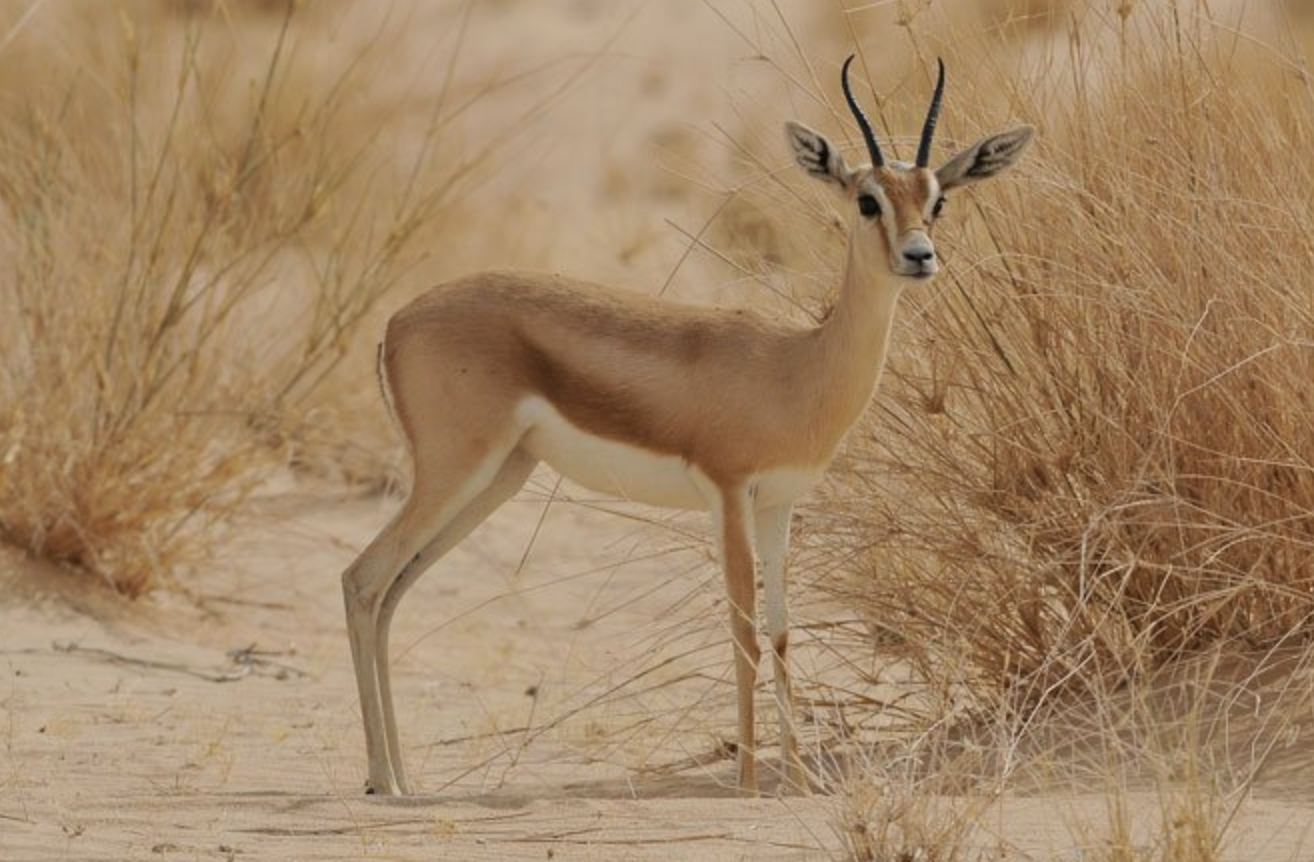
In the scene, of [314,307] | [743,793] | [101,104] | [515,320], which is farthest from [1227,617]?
[101,104]

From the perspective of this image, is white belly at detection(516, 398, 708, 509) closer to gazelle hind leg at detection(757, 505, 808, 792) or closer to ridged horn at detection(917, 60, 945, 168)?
gazelle hind leg at detection(757, 505, 808, 792)

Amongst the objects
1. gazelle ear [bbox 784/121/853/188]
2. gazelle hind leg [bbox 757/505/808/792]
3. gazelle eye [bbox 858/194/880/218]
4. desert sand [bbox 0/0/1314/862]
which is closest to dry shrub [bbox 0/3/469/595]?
desert sand [bbox 0/0/1314/862]

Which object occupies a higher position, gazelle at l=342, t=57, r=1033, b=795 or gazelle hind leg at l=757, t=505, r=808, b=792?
gazelle at l=342, t=57, r=1033, b=795

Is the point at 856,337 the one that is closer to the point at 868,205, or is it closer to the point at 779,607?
the point at 868,205

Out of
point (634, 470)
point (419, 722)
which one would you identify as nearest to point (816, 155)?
point (634, 470)

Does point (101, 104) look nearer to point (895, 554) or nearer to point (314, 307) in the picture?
point (314, 307)

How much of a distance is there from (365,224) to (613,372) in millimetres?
6612

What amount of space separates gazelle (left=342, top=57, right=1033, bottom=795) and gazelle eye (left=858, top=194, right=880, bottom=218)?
21 millimetres

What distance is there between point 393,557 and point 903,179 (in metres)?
1.78

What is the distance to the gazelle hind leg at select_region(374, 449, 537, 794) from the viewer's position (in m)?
6.77

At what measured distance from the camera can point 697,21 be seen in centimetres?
2314

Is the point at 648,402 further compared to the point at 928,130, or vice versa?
the point at 648,402

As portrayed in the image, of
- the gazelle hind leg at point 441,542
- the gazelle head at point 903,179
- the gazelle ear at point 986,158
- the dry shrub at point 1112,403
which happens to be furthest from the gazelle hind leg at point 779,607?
the gazelle ear at point 986,158

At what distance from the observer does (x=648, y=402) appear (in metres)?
6.50
